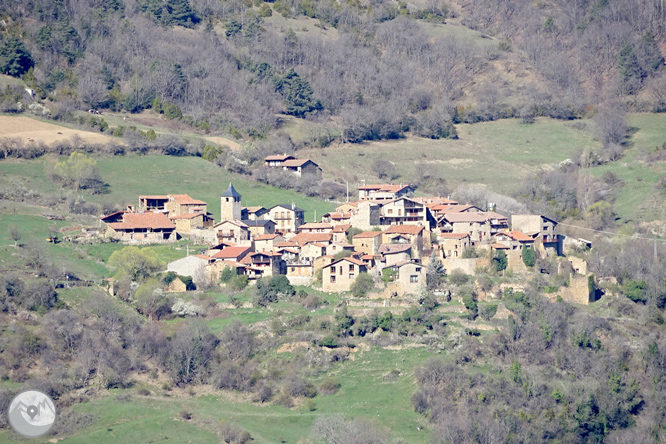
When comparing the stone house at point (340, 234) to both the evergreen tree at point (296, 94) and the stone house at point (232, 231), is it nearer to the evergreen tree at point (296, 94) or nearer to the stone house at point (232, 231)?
the stone house at point (232, 231)

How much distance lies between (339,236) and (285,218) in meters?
7.21

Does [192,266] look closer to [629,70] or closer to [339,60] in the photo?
[339,60]

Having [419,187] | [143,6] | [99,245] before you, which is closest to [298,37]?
[143,6]

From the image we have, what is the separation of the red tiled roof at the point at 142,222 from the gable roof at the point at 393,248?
1635 cm

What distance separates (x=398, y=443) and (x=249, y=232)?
84.9ft

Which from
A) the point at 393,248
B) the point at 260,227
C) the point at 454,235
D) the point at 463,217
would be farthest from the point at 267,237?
the point at 463,217

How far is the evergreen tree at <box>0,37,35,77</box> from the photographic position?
355 ft

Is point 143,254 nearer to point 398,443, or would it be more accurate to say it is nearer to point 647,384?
point 398,443

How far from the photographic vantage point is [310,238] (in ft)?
222

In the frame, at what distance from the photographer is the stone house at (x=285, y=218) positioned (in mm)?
73250

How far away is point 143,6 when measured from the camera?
14212 cm

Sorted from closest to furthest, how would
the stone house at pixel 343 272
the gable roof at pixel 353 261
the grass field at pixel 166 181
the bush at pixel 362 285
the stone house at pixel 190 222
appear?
the bush at pixel 362 285
the stone house at pixel 343 272
the gable roof at pixel 353 261
the stone house at pixel 190 222
the grass field at pixel 166 181

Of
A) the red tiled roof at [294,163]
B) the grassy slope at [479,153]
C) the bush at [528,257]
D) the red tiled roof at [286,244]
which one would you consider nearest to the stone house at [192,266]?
the red tiled roof at [286,244]

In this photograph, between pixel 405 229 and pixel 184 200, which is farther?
pixel 184 200
